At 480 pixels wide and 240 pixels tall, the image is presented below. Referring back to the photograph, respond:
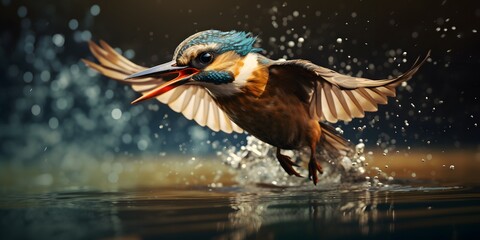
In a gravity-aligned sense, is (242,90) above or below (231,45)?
below

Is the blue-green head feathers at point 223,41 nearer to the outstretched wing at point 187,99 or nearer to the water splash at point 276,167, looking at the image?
the outstretched wing at point 187,99

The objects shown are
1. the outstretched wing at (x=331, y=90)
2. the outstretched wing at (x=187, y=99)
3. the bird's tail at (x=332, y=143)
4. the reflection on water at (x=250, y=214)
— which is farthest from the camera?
the outstretched wing at (x=187, y=99)

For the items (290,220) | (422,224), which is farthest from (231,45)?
(422,224)

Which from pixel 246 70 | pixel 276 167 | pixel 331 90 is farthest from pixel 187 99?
pixel 276 167

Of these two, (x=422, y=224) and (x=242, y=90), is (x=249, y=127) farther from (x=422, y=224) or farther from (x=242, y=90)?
(x=422, y=224)

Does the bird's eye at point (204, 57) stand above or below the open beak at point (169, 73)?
above

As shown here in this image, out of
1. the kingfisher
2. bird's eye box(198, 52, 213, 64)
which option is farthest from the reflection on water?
bird's eye box(198, 52, 213, 64)

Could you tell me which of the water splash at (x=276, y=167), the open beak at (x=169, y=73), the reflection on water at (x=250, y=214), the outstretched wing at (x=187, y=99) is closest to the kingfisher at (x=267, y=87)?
the open beak at (x=169, y=73)
